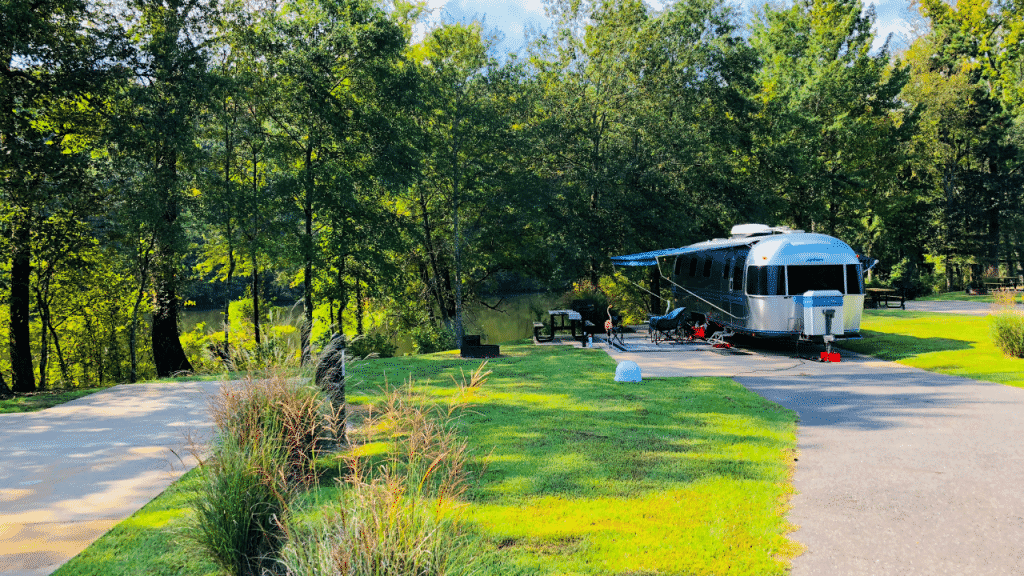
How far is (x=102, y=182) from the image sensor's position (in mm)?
12945

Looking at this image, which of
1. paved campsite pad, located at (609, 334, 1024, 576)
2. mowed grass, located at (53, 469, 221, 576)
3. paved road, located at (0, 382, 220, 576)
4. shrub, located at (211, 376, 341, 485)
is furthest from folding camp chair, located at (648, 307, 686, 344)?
mowed grass, located at (53, 469, 221, 576)

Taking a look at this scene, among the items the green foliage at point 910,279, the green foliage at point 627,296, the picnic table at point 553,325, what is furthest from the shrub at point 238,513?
A: the green foliage at point 910,279

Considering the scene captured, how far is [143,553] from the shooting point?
338cm

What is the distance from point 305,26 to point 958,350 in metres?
17.4

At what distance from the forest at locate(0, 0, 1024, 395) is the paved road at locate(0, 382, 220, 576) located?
319 centimetres

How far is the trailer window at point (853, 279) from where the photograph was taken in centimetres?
1137

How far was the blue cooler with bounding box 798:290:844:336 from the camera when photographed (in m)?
10.9

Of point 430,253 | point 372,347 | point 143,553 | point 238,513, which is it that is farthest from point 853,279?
point 430,253

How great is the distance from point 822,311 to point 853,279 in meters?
1.20

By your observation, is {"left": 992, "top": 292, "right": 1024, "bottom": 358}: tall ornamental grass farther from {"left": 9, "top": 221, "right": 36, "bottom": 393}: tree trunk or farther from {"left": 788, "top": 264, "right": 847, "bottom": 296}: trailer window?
{"left": 9, "top": 221, "right": 36, "bottom": 393}: tree trunk

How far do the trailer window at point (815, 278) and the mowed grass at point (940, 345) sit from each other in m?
1.76

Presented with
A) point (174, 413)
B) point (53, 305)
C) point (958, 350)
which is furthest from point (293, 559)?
point (53, 305)

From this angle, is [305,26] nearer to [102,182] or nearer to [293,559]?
[102,182]

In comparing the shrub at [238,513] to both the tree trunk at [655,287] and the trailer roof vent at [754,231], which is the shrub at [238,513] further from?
the tree trunk at [655,287]
